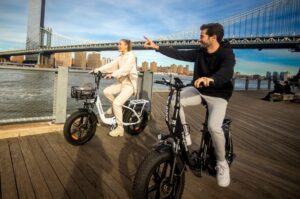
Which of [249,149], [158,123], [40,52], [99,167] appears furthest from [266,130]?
[40,52]

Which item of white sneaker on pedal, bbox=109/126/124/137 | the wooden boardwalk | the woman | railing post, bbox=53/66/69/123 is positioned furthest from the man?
railing post, bbox=53/66/69/123

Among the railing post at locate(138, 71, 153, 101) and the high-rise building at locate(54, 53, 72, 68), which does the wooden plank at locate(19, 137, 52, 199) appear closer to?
the railing post at locate(138, 71, 153, 101)

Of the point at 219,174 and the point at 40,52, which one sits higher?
the point at 40,52

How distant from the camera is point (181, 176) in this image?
2.36 m

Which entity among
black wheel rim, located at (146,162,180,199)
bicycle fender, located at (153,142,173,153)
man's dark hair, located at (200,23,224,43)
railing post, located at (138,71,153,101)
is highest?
man's dark hair, located at (200,23,224,43)

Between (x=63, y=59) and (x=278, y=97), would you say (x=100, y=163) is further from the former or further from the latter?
(x=63, y=59)

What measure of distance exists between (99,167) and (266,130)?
4492mm

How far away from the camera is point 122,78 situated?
475 cm

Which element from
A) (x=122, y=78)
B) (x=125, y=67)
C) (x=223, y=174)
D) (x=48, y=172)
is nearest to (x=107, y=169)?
(x=48, y=172)

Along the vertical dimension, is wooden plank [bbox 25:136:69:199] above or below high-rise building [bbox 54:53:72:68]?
below

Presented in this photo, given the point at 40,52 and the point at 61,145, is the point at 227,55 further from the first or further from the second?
the point at 40,52

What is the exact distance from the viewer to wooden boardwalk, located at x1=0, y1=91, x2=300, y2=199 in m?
2.57

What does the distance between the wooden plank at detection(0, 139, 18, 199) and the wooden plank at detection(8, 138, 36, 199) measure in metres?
0.04

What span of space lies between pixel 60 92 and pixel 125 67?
1287 mm
